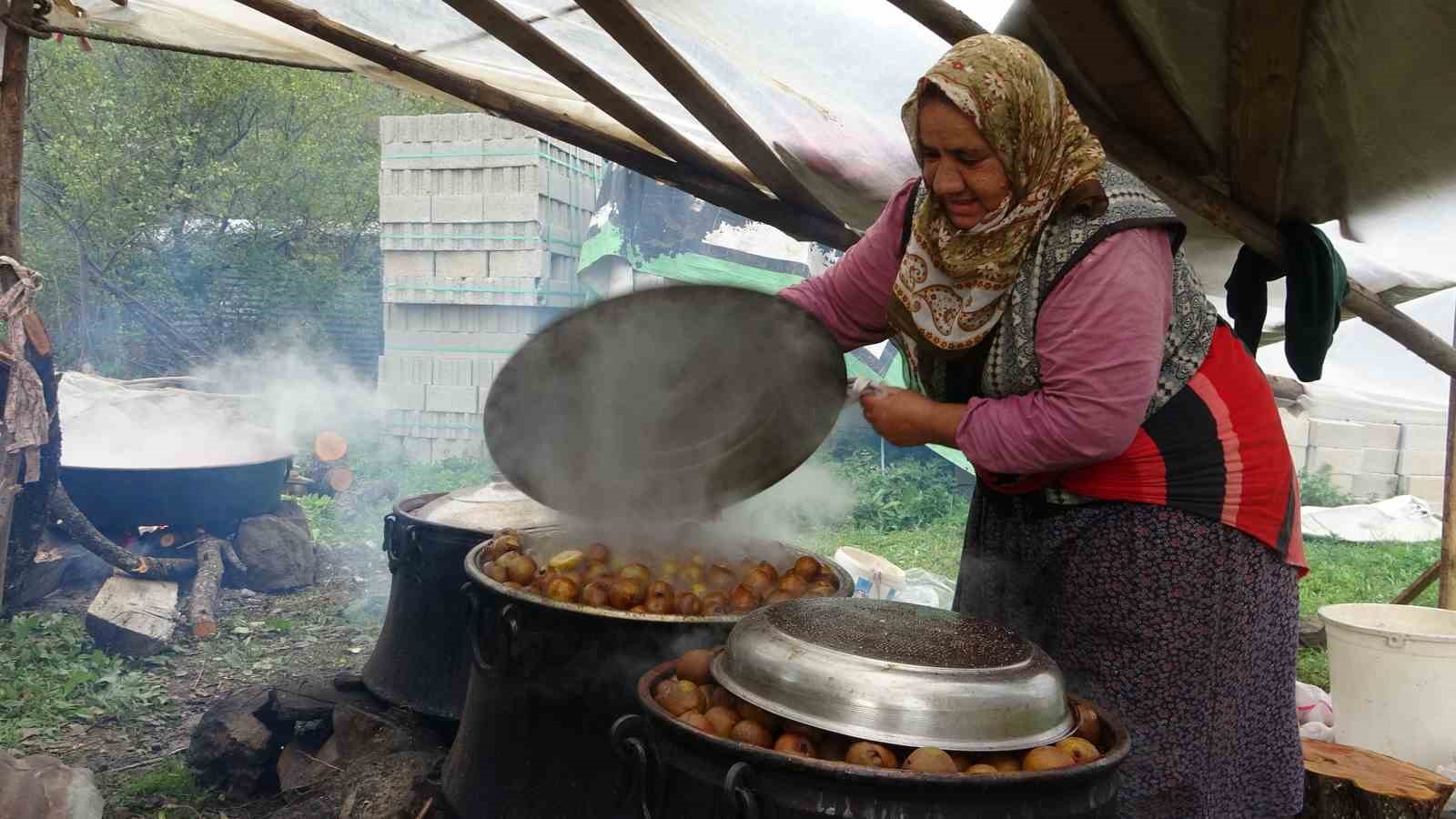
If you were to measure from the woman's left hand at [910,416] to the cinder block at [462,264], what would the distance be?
10110 millimetres

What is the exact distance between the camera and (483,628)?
2.96 meters

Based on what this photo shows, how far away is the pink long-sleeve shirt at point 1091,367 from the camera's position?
193 centimetres

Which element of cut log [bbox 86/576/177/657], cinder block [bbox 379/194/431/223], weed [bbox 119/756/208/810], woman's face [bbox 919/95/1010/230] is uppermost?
cinder block [bbox 379/194/431/223]

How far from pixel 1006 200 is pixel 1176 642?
0.97 meters

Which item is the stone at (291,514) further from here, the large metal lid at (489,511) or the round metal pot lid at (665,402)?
the round metal pot lid at (665,402)

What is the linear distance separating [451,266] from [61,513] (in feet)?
18.5

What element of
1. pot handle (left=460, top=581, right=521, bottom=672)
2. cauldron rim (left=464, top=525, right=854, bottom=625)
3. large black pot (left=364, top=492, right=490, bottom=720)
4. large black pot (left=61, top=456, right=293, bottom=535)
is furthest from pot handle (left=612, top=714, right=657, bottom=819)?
large black pot (left=61, top=456, right=293, bottom=535)

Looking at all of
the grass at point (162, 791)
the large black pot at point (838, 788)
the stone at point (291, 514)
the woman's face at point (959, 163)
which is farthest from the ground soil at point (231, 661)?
the woman's face at point (959, 163)

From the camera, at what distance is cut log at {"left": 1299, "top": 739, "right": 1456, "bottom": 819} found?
345cm

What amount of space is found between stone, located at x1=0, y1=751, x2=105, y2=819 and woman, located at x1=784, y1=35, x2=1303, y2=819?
3.11 meters

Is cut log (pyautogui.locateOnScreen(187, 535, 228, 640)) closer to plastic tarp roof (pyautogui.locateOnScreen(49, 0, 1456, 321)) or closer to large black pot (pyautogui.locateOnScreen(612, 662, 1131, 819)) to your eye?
plastic tarp roof (pyautogui.locateOnScreen(49, 0, 1456, 321))

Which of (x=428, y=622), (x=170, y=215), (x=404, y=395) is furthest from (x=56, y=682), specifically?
(x=170, y=215)

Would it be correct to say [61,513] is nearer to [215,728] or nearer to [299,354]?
[215,728]

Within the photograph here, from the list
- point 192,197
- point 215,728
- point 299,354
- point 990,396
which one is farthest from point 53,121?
point 990,396
